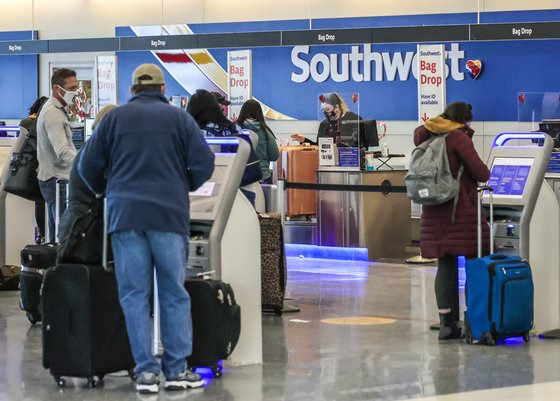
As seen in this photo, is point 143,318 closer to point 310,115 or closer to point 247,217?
point 247,217

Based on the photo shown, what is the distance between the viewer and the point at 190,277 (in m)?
6.73

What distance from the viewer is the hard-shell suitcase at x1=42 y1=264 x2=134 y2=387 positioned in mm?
6172

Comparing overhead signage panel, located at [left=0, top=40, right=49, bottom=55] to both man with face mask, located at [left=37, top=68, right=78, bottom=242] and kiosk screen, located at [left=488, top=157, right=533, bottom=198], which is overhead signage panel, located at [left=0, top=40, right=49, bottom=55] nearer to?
man with face mask, located at [left=37, top=68, right=78, bottom=242]

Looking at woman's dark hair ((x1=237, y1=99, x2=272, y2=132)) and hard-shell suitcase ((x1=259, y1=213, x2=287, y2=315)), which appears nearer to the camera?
hard-shell suitcase ((x1=259, y1=213, x2=287, y2=315))

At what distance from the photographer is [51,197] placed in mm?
9742

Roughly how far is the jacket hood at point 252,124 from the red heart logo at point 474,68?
26.2 feet

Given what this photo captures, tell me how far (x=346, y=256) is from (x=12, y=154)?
13.7 feet

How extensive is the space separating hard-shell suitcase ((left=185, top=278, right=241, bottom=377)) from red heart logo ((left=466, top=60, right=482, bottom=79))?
1153 cm

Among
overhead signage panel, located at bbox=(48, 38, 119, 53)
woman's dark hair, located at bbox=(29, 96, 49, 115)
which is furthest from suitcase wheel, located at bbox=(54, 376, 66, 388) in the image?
overhead signage panel, located at bbox=(48, 38, 119, 53)

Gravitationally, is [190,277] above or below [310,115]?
below

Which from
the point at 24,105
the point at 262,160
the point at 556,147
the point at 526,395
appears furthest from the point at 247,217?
the point at 24,105

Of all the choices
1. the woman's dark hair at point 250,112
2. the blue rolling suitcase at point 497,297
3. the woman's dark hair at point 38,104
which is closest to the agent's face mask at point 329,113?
the woman's dark hair at point 38,104

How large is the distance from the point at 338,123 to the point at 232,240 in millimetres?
6948

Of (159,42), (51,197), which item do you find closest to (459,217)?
(51,197)
